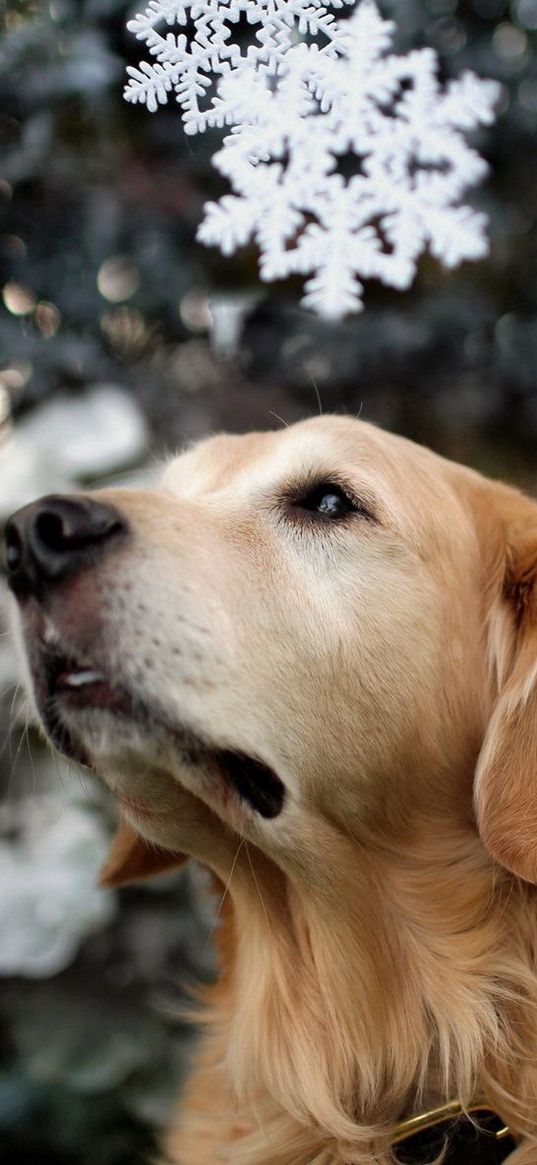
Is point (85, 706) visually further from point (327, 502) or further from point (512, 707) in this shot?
point (512, 707)

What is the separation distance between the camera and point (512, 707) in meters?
1.78

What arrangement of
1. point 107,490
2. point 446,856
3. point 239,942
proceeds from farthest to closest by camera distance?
point 239,942, point 446,856, point 107,490

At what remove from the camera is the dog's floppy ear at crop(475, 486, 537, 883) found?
1.67 m

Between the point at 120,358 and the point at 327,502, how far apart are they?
1.04 metres

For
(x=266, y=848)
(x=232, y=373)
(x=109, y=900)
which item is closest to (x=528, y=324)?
(x=232, y=373)

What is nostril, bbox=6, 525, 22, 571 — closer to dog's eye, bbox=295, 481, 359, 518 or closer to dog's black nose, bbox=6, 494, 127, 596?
dog's black nose, bbox=6, 494, 127, 596

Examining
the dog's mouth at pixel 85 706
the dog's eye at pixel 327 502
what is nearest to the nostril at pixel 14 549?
the dog's mouth at pixel 85 706

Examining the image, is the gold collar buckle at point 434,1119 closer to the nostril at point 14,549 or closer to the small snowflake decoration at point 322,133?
the nostril at point 14,549

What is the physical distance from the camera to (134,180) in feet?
7.63

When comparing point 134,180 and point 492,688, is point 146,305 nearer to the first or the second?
point 134,180

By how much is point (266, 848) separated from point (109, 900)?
3.30 ft

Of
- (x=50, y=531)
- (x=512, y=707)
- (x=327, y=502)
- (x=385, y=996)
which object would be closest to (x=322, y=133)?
(x=327, y=502)

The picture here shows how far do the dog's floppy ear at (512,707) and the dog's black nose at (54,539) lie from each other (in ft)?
2.73

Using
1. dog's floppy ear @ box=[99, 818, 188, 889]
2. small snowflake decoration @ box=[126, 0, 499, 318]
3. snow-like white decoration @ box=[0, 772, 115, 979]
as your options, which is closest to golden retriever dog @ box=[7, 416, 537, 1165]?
dog's floppy ear @ box=[99, 818, 188, 889]
